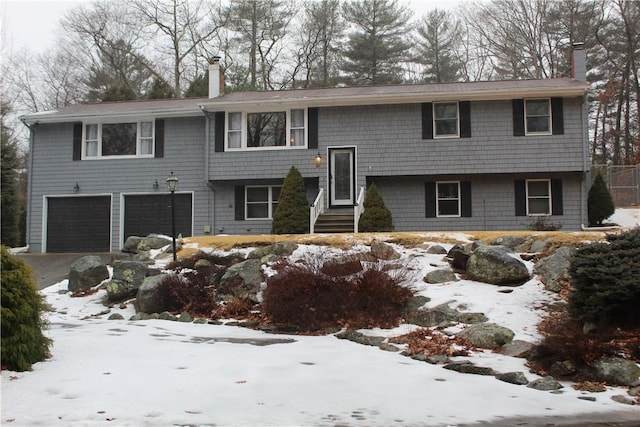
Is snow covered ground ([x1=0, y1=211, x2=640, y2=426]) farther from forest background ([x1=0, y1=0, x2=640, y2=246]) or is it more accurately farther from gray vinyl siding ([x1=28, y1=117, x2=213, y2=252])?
forest background ([x1=0, y1=0, x2=640, y2=246])

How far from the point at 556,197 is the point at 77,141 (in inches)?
673

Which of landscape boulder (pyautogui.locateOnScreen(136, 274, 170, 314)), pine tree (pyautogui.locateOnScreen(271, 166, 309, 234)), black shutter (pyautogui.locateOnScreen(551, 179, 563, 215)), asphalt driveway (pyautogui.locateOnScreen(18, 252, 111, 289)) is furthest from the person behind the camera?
black shutter (pyautogui.locateOnScreen(551, 179, 563, 215))

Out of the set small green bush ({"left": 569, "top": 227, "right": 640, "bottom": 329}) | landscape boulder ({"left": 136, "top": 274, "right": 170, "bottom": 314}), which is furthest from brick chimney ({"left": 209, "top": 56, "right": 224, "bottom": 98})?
small green bush ({"left": 569, "top": 227, "right": 640, "bottom": 329})

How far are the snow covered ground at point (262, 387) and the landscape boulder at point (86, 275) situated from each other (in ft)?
13.3

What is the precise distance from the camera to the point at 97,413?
4578 millimetres

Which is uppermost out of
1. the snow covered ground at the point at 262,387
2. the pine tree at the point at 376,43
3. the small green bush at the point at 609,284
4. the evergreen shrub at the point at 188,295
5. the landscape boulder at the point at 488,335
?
the pine tree at the point at 376,43

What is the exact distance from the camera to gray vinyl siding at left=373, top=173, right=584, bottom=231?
57.1 ft

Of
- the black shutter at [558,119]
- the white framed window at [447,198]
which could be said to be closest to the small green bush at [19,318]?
the white framed window at [447,198]

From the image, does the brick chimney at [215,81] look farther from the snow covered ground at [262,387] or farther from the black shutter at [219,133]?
the snow covered ground at [262,387]

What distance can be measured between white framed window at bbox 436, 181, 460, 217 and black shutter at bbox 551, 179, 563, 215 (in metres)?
2.98

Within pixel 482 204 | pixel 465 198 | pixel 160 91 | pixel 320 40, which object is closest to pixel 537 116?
pixel 482 204

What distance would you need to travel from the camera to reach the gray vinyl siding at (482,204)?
57.1ft

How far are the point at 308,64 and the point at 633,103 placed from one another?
19.3 m

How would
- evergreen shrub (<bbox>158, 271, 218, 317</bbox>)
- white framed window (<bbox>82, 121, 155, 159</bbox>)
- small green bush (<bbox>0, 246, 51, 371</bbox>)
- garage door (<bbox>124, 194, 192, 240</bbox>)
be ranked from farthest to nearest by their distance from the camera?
1. white framed window (<bbox>82, 121, 155, 159</bbox>)
2. garage door (<bbox>124, 194, 192, 240</bbox>)
3. evergreen shrub (<bbox>158, 271, 218, 317</bbox>)
4. small green bush (<bbox>0, 246, 51, 371</bbox>)
